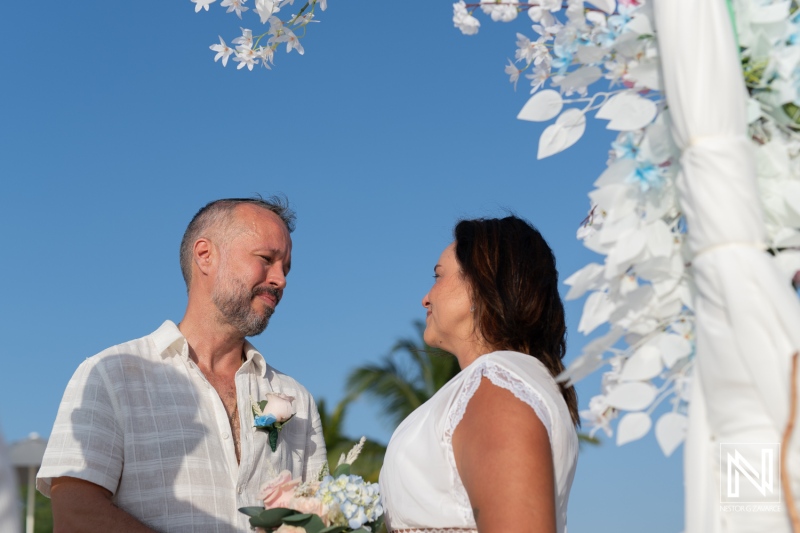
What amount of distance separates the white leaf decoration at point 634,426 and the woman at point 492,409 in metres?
0.76

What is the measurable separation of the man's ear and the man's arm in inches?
50.0

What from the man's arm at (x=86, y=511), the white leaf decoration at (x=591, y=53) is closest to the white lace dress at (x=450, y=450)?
the white leaf decoration at (x=591, y=53)

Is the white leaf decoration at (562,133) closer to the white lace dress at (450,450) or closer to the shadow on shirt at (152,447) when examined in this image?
the white lace dress at (450,450)

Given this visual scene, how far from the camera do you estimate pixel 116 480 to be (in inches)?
147

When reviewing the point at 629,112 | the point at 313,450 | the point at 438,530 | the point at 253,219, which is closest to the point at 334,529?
the point at 438,530

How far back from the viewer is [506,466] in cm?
226

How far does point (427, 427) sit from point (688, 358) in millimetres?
1223

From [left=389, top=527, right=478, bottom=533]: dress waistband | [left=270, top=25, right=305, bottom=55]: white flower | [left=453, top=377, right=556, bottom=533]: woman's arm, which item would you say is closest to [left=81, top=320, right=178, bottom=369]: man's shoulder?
[left=270, top=25, right=305, bottom=55]: white flower

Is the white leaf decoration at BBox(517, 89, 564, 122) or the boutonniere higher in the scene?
the white leaf decoration at BBox(517, 89, 564, 122)

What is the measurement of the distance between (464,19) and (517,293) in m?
1.04

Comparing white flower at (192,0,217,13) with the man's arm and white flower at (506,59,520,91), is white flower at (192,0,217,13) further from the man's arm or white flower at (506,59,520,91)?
the man's arm

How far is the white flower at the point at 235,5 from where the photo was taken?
295 centimetres

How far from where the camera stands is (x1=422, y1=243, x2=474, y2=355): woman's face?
299 cm

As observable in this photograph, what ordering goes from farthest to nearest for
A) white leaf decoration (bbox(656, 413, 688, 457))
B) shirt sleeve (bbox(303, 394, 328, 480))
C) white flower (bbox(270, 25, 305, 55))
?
shirt sleeve (bbox(303, 394, 328, 480)), white flower (bbox(270, 25, 305, 55)), white leaf decoration (bbox(656, 413, 688, 457))
